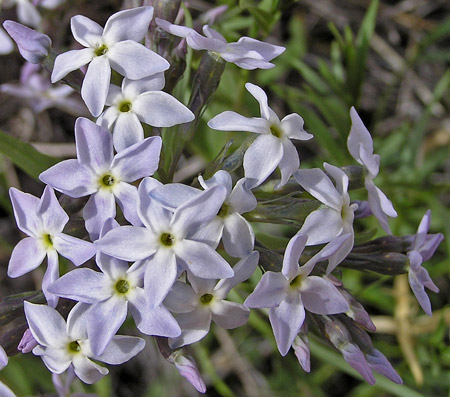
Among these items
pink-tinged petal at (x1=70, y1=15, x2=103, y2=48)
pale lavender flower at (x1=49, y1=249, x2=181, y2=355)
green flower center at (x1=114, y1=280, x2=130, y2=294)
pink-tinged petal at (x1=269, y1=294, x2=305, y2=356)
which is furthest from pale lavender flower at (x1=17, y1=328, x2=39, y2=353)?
pink-tinged petal at (x1=70, y1=15, x2=103, y2=48)

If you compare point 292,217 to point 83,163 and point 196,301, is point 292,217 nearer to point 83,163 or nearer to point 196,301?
point 196,301

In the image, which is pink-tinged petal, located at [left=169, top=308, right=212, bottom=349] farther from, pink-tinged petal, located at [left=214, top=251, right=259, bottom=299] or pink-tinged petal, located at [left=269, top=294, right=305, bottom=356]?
pink-tinged petal, located at [left=269, top=294, right=305, bottom=356]

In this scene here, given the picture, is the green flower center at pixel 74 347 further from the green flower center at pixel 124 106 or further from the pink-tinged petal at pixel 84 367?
the green flower center at pixel 124 106

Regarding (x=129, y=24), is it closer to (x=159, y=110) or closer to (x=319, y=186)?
(x=159, y=110)

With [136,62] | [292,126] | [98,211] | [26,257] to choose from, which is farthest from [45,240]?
[292,126]

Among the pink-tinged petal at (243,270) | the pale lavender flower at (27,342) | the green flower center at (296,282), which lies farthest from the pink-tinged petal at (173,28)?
the pale lavender flower at (27,342)

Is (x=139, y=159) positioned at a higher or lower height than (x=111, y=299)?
higher
